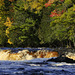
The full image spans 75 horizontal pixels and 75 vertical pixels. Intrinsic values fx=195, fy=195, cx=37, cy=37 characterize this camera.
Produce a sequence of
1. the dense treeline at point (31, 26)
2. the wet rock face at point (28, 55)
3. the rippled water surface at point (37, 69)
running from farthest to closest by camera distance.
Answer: the dense treeline at point (31, 26) < the wet rock face at point (28, 55) < the rippled water surface at point (37, 69)

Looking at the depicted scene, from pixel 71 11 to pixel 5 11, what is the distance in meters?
15.2

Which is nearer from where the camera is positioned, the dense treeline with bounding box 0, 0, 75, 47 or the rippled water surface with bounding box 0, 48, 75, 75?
the rippled water surface with bounding box 0, 48, 75, 75

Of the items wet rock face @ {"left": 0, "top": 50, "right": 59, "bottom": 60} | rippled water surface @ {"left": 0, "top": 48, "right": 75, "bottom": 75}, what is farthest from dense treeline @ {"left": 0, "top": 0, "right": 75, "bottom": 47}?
rippled water surface @ {"left": 0, "top": 48, "right": 75, "bottom": 75}

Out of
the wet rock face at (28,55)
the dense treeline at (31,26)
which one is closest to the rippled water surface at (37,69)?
the wet rock face at (28,55)

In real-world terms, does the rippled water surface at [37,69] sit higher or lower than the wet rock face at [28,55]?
higher

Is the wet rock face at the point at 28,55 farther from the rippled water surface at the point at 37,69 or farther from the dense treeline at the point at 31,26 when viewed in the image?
the rippled water surface at the point at 37,69

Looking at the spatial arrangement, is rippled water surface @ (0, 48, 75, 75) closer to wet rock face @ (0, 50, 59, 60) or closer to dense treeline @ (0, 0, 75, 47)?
wet rock face @ (0, 50, 59, 60)

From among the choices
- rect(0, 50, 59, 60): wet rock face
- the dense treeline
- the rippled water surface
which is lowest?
rect(0, 50, 59, 60): wet rock face

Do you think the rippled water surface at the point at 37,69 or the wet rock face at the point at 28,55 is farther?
the wet rock face at the point at 28,55

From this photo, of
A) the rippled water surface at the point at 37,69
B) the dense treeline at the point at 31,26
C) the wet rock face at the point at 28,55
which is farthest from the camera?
the dense treeline at the point at 31,26

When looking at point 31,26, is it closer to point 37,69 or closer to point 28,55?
point 28,55

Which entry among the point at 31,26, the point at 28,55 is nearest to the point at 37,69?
the point at 28,55

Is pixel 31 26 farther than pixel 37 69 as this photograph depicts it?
Yes

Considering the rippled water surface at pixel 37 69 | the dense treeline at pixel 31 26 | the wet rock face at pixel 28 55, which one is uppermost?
the dense treeline at pixel 31 26
